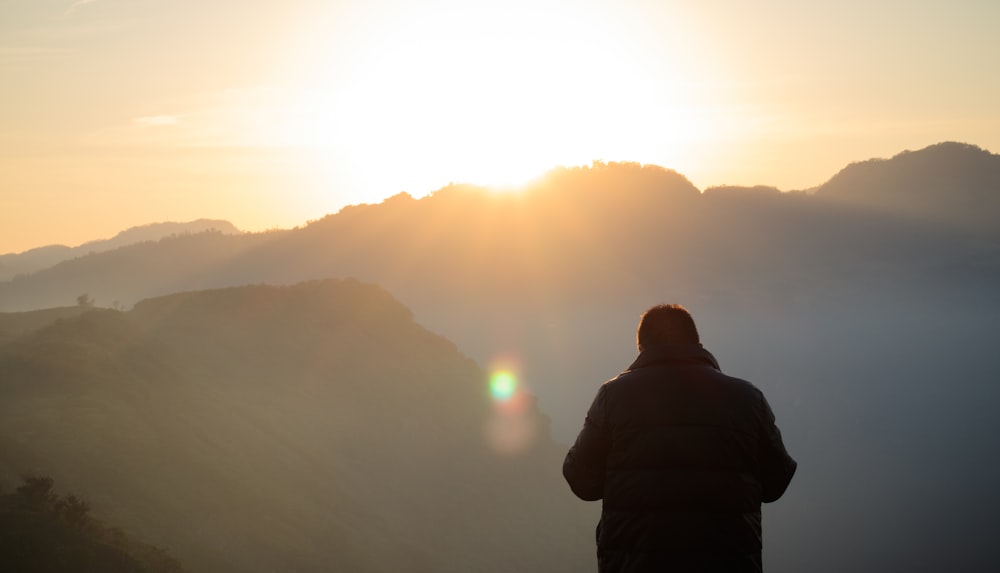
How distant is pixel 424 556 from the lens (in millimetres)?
43750

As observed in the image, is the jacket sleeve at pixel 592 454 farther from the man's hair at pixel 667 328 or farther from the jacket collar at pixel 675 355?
the man's hair at pixel 667 328

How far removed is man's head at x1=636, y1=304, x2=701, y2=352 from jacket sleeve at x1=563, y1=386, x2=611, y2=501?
1.53 ft

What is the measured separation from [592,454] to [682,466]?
557 millimetres

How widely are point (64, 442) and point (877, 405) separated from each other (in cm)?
12184

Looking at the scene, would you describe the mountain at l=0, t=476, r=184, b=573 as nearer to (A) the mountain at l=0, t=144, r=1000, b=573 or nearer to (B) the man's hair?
(B) the man's hair

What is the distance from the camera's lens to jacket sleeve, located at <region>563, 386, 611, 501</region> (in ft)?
17.5

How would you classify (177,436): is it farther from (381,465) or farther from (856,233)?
(856,233)

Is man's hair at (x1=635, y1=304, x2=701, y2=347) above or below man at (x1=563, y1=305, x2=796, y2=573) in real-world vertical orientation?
above

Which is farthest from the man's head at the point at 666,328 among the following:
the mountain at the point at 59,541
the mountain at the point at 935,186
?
the mountain at the point at 935,186

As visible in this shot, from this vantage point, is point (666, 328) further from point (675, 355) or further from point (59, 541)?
point (59, 541)

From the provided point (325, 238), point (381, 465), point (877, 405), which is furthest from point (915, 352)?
point (381, 465)

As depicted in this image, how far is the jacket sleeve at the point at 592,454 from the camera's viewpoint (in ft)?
17.5

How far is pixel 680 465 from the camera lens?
16.6ft

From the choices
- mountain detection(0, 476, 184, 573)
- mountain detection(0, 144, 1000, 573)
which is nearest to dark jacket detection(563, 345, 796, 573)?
mountain detection(0, 476, 184, 573)
